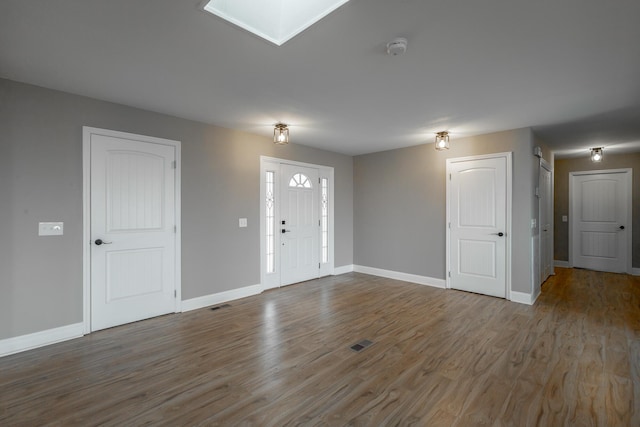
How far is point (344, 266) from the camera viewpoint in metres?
6.18

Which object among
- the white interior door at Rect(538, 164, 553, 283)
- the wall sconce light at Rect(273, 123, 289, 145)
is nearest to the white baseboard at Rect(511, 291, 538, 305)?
the white interior door at Rect(538, 164, 553, 283)

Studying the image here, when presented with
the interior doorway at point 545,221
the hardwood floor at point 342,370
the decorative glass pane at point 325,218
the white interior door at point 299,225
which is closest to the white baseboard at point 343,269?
the decorative glass pane at point 325,218

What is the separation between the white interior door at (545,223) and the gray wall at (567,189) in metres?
1.16

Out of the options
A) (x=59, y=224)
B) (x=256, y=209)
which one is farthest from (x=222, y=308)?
(x=59, y=224)

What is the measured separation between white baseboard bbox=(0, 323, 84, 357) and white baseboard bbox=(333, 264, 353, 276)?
13.3ft

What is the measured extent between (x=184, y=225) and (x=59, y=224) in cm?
124

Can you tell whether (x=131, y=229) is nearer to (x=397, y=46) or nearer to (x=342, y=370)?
(x=342, y=370)

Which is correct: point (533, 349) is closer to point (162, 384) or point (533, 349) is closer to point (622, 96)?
point (622, 96)

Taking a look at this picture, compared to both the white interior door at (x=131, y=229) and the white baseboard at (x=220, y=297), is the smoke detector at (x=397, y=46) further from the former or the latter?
the white baseboard at (x=220, y=297)

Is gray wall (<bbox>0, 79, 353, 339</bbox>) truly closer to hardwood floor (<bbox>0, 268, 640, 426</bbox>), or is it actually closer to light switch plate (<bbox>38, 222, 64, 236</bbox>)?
light switch plate (<bbox>38, 222, 64, 236</bbox>)

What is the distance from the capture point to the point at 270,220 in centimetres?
489

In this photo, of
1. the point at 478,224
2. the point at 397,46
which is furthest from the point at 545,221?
the point at 397,46

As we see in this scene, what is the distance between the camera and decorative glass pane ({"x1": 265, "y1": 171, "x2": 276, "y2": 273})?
485 cm

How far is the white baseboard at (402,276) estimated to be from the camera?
507cm
